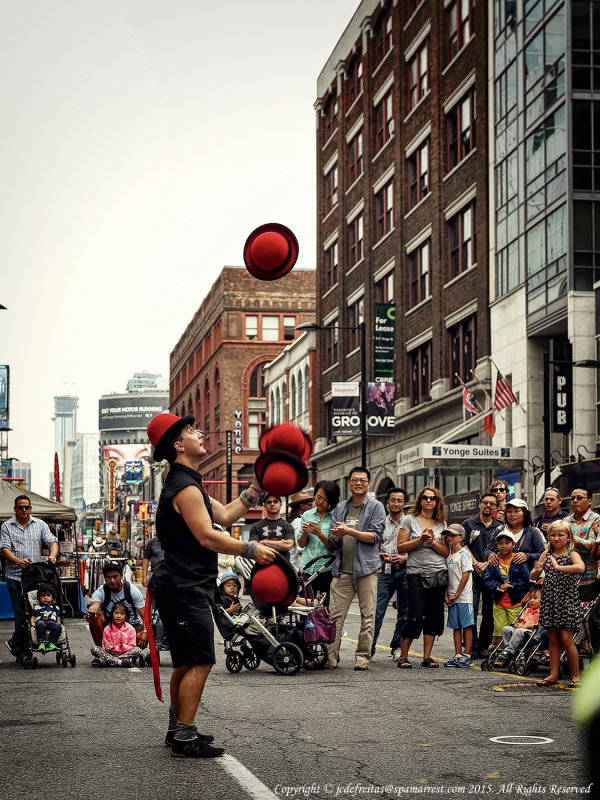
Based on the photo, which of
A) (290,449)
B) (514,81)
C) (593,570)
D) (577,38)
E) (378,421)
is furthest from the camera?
(378,421)

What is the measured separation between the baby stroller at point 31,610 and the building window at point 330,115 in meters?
43.2

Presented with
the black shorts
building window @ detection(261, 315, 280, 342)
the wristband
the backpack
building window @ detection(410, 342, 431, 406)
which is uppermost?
building window @ detection(261, 315, 280, 342)

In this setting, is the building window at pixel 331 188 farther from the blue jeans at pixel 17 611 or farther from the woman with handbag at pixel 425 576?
the woman with handbag at pixel 425 576

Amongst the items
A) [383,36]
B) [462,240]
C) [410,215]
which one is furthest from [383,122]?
[462,240]

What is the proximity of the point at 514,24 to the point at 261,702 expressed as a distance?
1102 inches

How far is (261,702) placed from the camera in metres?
9.80

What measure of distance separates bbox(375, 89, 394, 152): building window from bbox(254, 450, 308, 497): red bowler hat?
132 ft

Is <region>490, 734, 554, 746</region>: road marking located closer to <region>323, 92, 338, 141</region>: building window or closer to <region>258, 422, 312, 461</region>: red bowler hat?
<region>258, 422, 312, 461</region>: red bowler hat

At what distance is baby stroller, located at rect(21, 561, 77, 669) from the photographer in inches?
536

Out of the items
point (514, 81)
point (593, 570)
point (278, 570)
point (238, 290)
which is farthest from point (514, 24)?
point (238, 290)

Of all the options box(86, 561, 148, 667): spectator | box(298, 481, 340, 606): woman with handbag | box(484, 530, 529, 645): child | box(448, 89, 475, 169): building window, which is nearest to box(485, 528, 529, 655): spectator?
box(484, 530, 529, 645): child

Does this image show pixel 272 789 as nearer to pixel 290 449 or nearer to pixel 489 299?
pixel 290 449

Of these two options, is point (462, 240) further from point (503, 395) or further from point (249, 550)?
point (249, 550)

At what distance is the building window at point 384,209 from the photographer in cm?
4528
